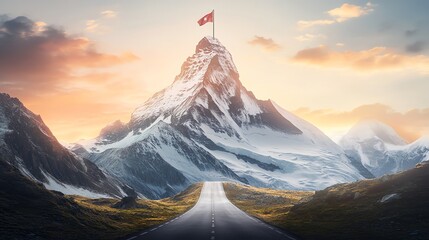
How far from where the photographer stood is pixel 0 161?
59.4 m

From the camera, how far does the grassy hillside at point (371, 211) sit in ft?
143

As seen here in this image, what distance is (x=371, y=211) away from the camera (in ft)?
188

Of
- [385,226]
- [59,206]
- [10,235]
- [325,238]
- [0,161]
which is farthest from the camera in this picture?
Answer: [0,161]

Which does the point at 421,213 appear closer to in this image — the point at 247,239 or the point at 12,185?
the point at 247,239

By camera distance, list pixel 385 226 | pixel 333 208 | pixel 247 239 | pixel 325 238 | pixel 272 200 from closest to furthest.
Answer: pixel 247 239 < pixel 325 238 < pixel 385 226 < pixel 333 208 < pixel 272 200

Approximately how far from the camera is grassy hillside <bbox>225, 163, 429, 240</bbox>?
43594mm

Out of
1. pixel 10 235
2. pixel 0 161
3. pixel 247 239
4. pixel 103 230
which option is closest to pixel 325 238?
pixel 247 239

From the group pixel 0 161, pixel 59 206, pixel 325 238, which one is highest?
pixel 0 161

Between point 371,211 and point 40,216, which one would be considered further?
point 371,211

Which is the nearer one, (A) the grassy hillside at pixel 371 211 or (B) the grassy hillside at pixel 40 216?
(B) the grassy hillside at pixel 40 216

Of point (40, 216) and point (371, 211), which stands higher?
point (40, 216)

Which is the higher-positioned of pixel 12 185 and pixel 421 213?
pixel 12 185

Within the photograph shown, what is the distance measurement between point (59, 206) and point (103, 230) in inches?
279

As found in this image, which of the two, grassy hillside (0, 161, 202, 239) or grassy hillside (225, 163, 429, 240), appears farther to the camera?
grassy hillside (225, 163, 429, 240)
